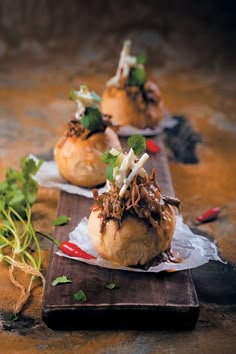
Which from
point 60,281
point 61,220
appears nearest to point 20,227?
point 61,220

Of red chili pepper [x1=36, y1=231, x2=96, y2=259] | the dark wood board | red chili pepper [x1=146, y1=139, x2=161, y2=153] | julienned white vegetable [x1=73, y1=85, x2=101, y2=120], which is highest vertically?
red chili pepper [x1=146, y1=139, x2=161, y2=153]

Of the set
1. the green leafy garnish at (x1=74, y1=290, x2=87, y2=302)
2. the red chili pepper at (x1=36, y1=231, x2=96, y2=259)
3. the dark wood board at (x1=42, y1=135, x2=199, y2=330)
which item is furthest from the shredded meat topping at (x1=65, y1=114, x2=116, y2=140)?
the green leafy garnish at (x1=74, y1=290, x2=87, y2=302)

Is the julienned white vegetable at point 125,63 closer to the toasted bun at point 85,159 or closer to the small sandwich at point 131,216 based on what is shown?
the toasted bun at point 85,159

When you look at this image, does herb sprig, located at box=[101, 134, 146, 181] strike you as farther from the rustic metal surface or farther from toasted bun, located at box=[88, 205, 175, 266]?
the rustic metal surface

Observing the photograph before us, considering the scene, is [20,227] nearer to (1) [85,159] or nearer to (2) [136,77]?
(1) [85,159]

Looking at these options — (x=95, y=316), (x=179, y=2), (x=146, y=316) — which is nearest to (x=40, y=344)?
(x=95, y=316)
